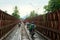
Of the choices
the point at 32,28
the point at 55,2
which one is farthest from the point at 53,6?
the point at 32,28

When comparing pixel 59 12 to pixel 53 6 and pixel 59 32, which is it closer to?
pixel 59 32

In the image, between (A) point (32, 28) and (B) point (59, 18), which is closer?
(B) point (59, 18)

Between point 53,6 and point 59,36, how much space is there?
301 ft

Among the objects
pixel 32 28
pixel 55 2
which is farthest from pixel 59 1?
pixel 32 28

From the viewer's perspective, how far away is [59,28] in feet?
48.0

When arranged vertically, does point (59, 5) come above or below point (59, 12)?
above

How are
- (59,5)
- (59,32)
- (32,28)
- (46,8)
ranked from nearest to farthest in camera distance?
(59,32), (32,28), (59,5), (46,8)

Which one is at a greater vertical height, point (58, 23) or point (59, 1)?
point (59, 1)

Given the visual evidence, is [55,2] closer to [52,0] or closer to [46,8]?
[52,0]

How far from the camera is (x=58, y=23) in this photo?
1527 centimetres

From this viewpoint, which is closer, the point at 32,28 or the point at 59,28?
the point at 59,28

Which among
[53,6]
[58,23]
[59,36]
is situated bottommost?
[59,36]

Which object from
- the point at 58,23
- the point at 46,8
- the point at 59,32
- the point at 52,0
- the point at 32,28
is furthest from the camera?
the point at 46,8

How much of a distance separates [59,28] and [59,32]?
707 millimetres
